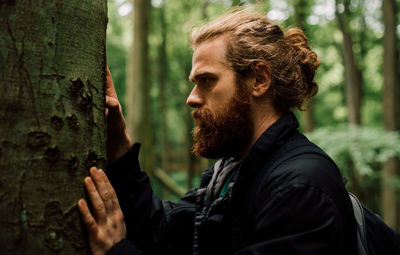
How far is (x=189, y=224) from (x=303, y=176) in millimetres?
1056

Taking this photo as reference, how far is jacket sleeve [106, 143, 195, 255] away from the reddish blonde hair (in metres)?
0.85

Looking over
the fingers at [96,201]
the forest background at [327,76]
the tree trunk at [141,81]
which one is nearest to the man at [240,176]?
the fingers at [96,201]

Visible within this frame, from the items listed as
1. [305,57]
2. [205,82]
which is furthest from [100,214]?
[305,57]

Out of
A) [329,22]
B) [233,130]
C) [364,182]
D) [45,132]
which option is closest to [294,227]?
[233,130]

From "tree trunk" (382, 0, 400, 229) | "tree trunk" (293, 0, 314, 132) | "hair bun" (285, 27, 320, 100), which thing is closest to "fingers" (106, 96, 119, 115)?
"hair bun" (285, 27, 320, 100)

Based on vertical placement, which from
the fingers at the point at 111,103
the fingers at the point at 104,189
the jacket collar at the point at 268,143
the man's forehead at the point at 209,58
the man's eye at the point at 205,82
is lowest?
the fingers at the point at 104,189

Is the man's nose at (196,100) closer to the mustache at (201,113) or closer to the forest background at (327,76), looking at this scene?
the mustache at (201,113)

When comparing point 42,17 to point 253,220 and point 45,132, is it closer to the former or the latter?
point 45,132

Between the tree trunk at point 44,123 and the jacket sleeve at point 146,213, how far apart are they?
600mm

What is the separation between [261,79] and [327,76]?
1614 cm

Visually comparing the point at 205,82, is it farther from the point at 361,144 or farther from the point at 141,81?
the point at 141,81

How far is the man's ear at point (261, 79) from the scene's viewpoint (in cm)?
221

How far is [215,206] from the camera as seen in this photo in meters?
1.89

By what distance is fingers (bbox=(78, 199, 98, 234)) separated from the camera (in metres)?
1.33
